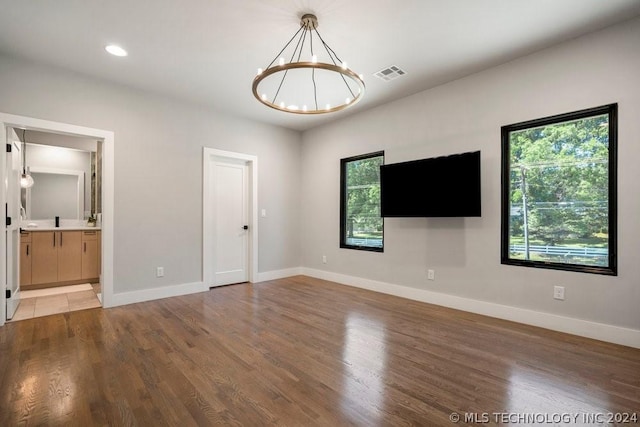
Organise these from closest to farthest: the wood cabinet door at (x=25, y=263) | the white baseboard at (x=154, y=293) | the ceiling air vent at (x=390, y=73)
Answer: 1. the ceiling air vent at (x=390, y=73)
2. the white baseboard at (x=154, y=293)
3. the wood cabinet door at (x=25, y=263)

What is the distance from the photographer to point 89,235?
5160 millimetres

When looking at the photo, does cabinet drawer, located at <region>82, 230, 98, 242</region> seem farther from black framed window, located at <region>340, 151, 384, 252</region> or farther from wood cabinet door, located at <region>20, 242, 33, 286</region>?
black framed window, located at <region>340, 151, 384, 252</region>

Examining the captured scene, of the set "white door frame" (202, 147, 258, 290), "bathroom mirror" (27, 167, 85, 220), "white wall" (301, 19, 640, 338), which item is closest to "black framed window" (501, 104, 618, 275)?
"white wall" (301, 19, 640, 338)

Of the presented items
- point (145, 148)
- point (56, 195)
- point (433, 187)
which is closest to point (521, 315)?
point (433, 187)

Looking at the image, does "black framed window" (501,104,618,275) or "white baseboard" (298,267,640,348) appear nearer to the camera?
"white baseboard" (298,267,640,348)

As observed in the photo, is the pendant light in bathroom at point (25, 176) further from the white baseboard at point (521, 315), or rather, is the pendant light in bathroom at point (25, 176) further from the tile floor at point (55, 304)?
the white baseboard at point (521, 315)

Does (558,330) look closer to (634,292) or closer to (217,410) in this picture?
(634,292)

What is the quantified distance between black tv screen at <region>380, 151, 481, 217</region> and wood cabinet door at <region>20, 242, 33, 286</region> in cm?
539

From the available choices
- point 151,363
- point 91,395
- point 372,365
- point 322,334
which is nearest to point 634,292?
point 372,365

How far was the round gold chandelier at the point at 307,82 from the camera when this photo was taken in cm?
277

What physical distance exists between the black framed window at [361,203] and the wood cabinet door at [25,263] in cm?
487

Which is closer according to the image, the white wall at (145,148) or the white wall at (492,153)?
the white wall at (492,153)

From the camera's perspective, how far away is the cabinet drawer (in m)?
5.11

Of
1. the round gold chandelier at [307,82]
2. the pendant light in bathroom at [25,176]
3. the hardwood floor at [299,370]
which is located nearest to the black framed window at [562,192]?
the hardwood floor at [299,370]
